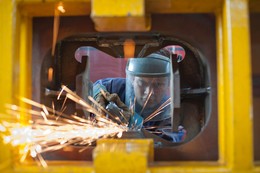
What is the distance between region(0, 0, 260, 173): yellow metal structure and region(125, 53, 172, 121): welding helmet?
4.87ft

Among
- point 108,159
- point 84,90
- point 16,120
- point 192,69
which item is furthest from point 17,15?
point 192,69

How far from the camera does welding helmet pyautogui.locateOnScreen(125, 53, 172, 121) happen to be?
3.36 meters

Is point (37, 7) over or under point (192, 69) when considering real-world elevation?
over

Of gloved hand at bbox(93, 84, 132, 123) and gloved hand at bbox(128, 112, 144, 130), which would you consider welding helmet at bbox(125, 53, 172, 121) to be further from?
gloved hand at bbox(93, 84, 132, 123)

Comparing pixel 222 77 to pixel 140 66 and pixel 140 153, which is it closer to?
pixel 140 153

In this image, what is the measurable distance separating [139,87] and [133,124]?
32 centimetres

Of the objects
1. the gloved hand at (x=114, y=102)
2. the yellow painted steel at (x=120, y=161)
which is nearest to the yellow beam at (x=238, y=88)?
the yellow painted steel at (x=120, y=161)

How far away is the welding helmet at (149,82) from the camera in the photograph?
3357mm

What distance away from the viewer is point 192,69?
259cm

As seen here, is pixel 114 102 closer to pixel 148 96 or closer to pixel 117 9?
pixel 148 96

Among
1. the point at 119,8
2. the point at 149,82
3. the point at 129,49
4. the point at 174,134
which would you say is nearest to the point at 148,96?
the point at 149,82

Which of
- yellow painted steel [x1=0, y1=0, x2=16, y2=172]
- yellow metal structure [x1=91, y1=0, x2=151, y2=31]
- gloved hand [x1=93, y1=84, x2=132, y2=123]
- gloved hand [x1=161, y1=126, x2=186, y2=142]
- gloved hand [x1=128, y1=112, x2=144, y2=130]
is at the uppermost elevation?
yellow metal structure [x1=91, y1=0, x2=151, y2=31]

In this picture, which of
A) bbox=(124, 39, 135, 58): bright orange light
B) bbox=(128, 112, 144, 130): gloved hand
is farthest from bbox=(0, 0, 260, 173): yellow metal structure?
bbox=(128, 112, 144, 130): gloved hand

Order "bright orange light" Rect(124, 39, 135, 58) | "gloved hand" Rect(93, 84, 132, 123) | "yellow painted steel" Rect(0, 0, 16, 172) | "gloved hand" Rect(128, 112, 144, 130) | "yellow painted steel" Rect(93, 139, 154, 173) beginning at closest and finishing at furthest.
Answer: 1. "yellow painted steel" Rect(93, 139, 154, 173)
2. "yellow painted steel" Rect(0, 0, 16, 172)
3. "bright orange light" Rect(124, 39, 135, 58)
4. "gloved hand" Rect(93, 84, 132, 123)
5. "gloved hand" Rect(128, 112, 144, 130)
